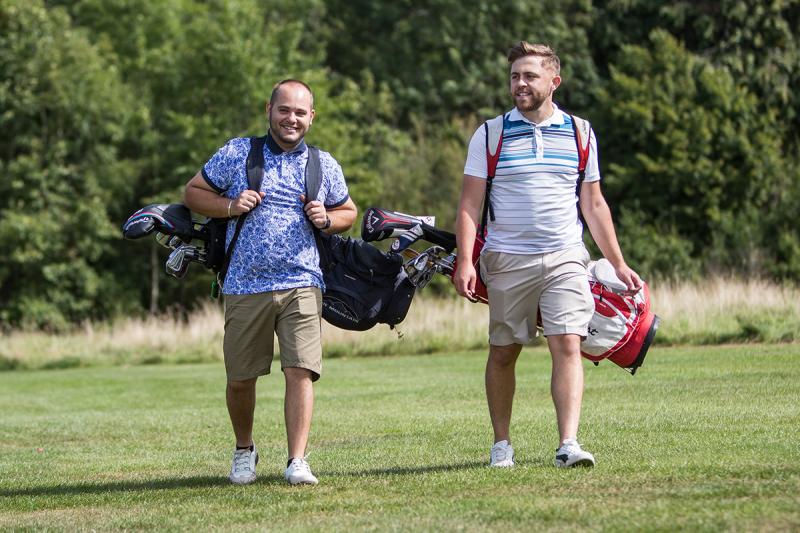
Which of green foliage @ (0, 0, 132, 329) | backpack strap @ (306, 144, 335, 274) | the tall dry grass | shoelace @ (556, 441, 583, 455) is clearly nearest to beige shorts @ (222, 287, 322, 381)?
backpack strap @ (306, 144, 335, 274)

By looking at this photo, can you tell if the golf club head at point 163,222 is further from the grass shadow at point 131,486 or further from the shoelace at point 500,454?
the shoelace at point 500,454

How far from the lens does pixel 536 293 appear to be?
722cm

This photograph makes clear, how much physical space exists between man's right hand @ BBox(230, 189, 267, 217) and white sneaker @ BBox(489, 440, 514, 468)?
1.84 m

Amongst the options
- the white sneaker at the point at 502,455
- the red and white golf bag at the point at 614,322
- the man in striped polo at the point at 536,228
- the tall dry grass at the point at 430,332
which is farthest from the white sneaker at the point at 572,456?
the tall dry grass at the point at 430,332

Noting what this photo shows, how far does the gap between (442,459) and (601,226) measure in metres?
1.74

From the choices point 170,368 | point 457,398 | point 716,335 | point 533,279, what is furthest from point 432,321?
point 533,279

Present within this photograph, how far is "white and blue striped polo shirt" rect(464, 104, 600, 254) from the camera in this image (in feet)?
23.4

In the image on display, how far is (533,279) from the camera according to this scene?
7.18 m

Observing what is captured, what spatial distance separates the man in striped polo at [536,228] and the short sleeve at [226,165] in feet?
3.98

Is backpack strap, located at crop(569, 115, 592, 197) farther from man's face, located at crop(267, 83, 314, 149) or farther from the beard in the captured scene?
man's face, located at crop(267, 83, 314, 149)

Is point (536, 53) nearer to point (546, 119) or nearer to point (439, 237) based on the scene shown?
point (546, 119)

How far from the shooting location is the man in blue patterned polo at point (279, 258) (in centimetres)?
719

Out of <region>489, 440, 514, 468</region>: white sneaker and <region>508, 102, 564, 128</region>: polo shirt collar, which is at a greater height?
<region>508, 102, 564, 128</region>: polo shirt collar

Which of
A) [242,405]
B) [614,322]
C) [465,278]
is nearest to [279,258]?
[242,405]
